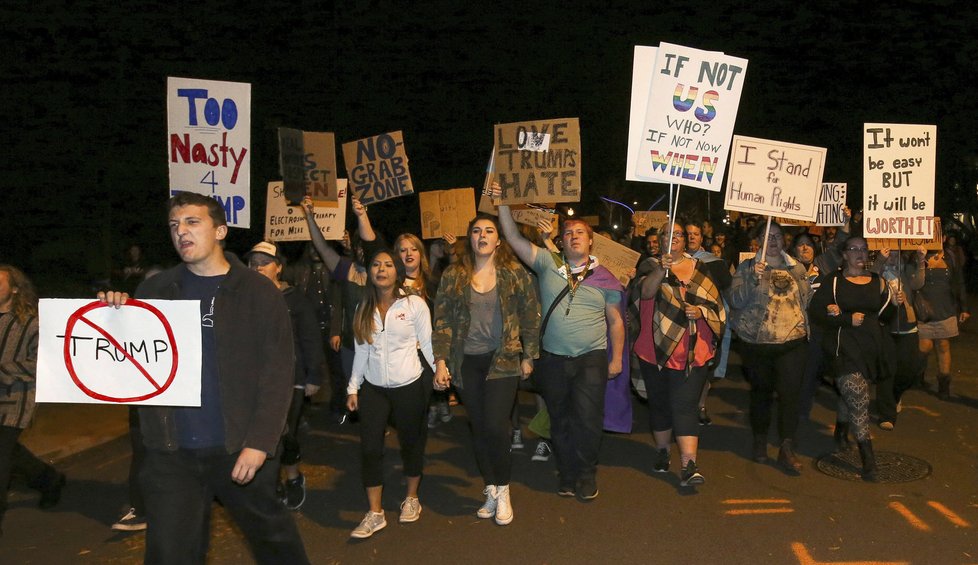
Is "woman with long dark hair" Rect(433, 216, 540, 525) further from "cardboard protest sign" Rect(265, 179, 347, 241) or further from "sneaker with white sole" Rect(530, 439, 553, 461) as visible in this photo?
"cardboard protest sign" Rect(265, 179, 347, 241)

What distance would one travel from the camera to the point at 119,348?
3.93 metres

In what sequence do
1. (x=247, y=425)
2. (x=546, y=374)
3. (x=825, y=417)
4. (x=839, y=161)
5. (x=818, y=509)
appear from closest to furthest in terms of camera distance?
(x=247, y=425) → (x=818, y=509) → (x=546, y=374) → (x=825, y=417) → (x=839, y=161)

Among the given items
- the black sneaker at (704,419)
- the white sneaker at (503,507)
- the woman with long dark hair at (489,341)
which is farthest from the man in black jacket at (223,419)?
the black sneaker at (704,419)

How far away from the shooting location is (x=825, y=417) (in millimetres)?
9078

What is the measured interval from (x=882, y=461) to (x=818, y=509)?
159 centimetres

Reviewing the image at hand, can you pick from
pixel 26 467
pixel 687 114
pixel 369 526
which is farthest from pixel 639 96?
pixel 26 467

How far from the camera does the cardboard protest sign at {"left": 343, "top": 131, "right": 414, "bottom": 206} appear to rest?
928 cm

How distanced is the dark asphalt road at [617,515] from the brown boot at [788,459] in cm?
10

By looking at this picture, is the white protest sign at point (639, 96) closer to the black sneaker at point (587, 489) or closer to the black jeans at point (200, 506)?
the black sneaker at point (587, 489)

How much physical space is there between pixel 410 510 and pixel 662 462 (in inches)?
88.4

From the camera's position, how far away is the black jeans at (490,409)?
6008 millimetres

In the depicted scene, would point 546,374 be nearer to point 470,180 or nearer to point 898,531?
point 898,531

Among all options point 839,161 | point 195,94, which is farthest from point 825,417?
point 839,161

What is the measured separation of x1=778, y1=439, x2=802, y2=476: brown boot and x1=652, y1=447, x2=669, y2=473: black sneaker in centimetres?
92
